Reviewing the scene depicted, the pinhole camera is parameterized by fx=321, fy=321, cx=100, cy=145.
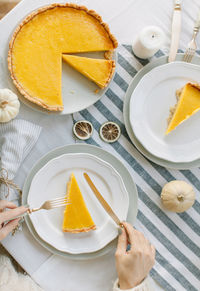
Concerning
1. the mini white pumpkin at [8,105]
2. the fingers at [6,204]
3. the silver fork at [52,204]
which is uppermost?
the mini white pumpkin at [8,105]

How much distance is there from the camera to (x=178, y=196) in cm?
131

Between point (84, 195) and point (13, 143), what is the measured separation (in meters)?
0.37

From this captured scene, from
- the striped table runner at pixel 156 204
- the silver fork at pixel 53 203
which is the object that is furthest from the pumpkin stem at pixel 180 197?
the silver fork at pixel 53 203

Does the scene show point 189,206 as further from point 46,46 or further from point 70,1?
point 70,1

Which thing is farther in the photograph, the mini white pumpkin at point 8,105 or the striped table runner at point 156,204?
the striped table runner at point 156,204

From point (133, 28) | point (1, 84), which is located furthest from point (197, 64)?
point (1, 84)

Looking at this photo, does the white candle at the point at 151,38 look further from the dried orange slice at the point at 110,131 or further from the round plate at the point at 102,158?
the round plate at the point at 102,158

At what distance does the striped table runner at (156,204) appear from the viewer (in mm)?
1398

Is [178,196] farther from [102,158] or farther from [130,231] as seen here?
[102,158]

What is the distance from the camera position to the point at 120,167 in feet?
4.47

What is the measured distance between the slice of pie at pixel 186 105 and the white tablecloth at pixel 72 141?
209 mm

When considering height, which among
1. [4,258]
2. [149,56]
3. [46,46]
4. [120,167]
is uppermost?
[149,56]

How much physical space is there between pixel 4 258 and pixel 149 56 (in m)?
1.10

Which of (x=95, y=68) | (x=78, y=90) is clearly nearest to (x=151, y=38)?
(x=95, y=68)
